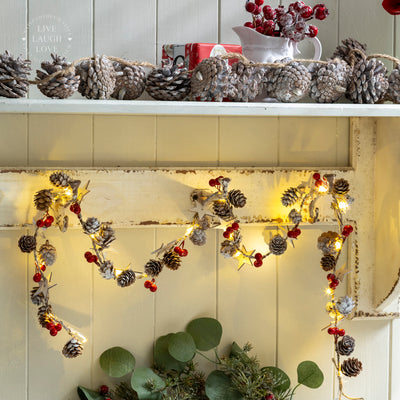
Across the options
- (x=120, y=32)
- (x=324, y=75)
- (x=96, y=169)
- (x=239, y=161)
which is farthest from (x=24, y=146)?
(x=324, y=75)

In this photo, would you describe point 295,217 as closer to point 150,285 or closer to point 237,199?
point 237,199

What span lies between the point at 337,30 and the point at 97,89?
1.82 ft

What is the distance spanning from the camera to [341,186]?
1.06 meters

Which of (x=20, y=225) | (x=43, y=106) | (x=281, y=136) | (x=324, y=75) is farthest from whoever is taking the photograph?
(x=281, y=136)

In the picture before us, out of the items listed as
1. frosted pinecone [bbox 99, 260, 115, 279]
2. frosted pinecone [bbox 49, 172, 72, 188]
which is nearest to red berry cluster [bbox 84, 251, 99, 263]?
frosted pinecone [bbox 99, 260, 115, 279]

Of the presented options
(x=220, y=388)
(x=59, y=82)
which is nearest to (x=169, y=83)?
(x=59, y=82)

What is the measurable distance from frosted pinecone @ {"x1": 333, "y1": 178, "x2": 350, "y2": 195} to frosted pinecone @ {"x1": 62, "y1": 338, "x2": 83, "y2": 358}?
566 millimetres

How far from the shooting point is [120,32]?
3.45ft

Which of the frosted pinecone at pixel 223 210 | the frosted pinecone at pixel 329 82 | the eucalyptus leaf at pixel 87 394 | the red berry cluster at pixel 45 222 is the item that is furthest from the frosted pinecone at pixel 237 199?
the eucalyptus leaf at pixel 87 394

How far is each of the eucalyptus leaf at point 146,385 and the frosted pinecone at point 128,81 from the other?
1.73 ft

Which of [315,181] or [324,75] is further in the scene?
[315,181]

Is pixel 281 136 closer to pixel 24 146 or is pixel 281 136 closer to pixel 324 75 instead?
pixel 324 75

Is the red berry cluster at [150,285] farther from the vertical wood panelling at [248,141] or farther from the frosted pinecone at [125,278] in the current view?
the vertical wood panelling at [248,141]

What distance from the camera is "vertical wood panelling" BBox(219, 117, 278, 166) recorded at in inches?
44.0
